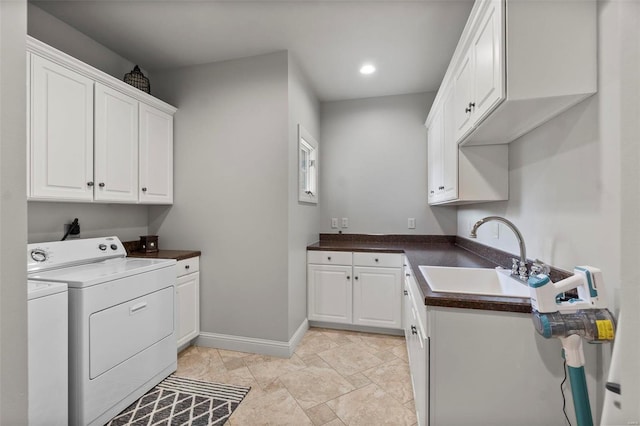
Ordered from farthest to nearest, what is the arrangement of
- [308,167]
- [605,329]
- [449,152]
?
[308,167] < [449,152] < [605,329]

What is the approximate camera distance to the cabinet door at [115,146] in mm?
2041

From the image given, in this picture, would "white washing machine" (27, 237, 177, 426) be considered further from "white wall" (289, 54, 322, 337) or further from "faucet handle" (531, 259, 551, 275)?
"faucet handle" (531, 259, 551, 275)

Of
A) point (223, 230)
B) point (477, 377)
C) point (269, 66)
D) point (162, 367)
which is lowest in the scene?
point (162, 367)

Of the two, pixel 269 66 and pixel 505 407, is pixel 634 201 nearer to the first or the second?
pixel 505 407

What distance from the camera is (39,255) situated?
1.75 metres

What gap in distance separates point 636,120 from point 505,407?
1.27 metres

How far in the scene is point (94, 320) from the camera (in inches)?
61.5

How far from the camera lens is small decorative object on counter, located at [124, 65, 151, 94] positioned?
8.00ft

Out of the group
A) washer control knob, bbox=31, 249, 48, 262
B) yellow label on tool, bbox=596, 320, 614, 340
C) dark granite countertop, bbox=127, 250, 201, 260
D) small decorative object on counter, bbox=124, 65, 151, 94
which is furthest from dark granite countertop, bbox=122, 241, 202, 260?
yellow label on tool, bbox=596, 320, 614, 340

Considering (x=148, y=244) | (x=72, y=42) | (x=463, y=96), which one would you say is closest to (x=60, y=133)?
Answer: (x=72, y=42)

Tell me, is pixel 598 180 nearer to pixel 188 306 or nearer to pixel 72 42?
pixel 188 306

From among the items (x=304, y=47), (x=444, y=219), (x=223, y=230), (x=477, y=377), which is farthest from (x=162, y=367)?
(x=444, y=219)

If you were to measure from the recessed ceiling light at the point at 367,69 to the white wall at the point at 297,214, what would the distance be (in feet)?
1.96

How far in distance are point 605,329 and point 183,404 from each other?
218 cm
